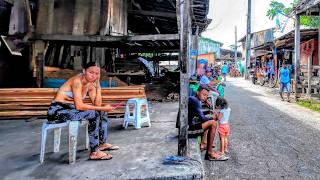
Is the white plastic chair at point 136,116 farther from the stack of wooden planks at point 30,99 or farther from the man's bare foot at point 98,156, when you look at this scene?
the man's bare foot at point 98,156

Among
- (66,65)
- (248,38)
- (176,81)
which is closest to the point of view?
(66,65)

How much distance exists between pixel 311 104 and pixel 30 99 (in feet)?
34.3

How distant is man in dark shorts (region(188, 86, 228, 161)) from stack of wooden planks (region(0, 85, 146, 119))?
3006 mm

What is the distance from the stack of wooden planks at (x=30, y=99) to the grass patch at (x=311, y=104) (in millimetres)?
7032

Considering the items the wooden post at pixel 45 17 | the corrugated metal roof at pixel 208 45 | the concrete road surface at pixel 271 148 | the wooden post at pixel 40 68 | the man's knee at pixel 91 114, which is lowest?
the concrete road surface at pixel 271 148

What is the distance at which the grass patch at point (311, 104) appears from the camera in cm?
1270

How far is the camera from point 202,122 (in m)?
6.14

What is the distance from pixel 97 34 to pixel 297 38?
33.2 feet

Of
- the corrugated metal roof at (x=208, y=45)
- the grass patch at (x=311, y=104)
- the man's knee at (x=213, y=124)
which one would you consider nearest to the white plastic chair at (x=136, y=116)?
the man's knee at (x=213, y=124)

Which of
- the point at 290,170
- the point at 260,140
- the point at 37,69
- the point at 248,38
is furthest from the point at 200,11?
the point at 248,38

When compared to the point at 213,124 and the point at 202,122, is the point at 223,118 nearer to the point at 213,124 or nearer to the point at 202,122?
the point at 213,124

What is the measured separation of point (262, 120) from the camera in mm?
10070

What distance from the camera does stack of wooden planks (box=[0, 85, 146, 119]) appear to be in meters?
8.78

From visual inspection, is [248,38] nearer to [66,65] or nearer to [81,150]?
[66,65]
